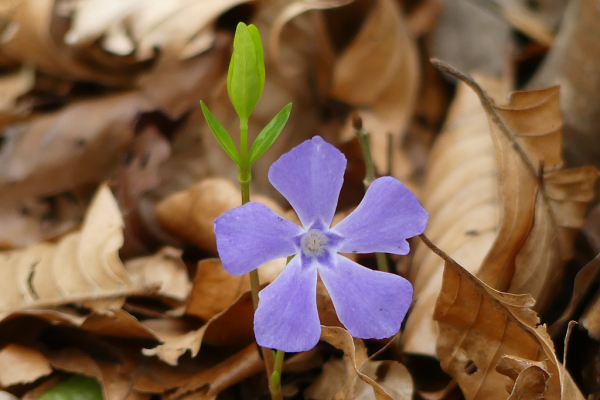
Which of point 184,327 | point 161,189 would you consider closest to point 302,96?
point 161,189

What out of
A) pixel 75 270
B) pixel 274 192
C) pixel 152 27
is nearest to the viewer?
pixel 75 270

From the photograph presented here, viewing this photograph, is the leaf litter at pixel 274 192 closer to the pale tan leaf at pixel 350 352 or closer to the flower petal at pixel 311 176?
the pale tan leaf at pixel 350 352

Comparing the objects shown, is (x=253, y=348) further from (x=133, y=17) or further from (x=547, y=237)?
(x=133, y=17)

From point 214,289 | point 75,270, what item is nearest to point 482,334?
point 214,289

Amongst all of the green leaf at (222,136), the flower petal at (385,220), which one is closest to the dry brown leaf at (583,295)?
the flower petal at (385,220)

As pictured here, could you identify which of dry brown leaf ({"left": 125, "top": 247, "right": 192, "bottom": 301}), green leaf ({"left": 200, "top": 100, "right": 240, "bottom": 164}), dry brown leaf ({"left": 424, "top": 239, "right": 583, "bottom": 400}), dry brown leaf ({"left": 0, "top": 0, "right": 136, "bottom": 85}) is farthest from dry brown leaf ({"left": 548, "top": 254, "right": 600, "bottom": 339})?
dry brown leaf ({"left": 0, "top": 0, "right": 136, "bottom": 85})

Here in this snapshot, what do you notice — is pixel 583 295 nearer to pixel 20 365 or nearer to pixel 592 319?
pixel 592 319
